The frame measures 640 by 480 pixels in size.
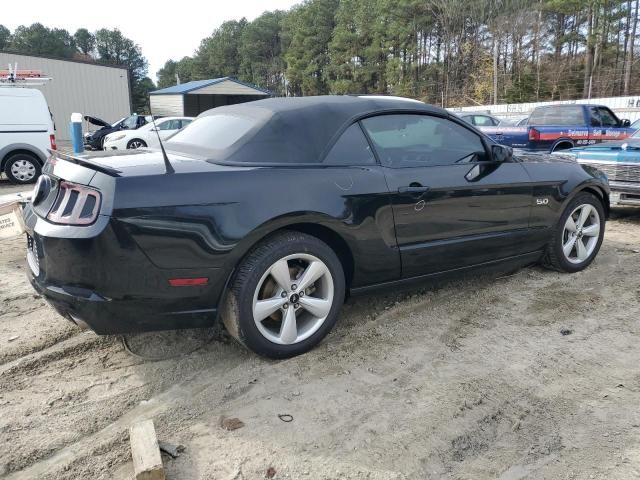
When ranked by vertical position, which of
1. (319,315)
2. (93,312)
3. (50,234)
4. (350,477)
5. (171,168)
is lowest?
(350,477)

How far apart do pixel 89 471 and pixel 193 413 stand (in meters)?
0.55

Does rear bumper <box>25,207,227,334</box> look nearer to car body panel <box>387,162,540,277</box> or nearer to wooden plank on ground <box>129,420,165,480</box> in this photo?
wooden plank on ground <box>129,420,165,480</box>

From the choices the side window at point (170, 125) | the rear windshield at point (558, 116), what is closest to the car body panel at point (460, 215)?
the rear windshield at point (558, 116)

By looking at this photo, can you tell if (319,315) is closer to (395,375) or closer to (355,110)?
(395,375)

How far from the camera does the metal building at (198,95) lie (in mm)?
40062

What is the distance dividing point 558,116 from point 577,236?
8.44 m

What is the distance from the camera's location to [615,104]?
20531mm

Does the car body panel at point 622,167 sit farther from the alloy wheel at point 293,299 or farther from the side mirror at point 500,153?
the alloy wheel at point 293,299

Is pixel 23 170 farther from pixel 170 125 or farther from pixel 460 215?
pixel 460 215

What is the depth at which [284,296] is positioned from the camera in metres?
3.06

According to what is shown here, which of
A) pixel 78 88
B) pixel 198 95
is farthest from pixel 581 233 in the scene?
pixel 198 95

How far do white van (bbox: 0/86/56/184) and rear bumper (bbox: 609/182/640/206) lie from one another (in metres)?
10.6

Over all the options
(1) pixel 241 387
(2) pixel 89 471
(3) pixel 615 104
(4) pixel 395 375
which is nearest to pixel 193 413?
(1) pixel 241 387

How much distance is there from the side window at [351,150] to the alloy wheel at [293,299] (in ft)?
2.12
